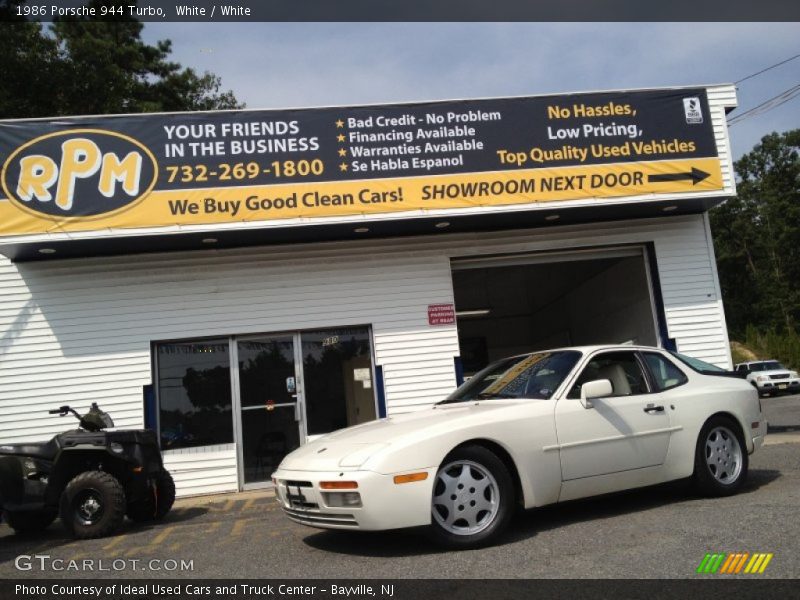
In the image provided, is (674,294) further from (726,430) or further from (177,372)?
(177,372)

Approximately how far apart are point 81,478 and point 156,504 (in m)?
1.08

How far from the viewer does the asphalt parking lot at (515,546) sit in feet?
13.5

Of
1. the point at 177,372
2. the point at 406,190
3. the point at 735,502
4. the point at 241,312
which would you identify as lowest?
the point at 735,502

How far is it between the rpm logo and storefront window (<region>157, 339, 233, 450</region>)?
2396mm

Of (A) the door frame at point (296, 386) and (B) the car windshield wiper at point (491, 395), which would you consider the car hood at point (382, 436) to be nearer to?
(B) the car windshield wiper at point (491, 395)

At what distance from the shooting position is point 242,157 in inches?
388

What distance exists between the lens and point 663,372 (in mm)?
6117

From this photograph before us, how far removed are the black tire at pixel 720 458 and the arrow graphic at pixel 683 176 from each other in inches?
203

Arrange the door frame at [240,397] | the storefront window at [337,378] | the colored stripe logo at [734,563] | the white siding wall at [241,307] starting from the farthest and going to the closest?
the storefront window at [337,378] → the door frame at [240,397] → the white siding wall at [241,307] → the colored stripe logo at [734,563]

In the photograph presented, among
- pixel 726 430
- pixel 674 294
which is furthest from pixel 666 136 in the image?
pixel 726 430

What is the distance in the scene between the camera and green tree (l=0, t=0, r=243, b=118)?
2195 cm

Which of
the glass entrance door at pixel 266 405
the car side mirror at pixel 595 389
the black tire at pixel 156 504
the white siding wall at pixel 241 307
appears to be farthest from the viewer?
the glass entrance door at pixel 266 405
